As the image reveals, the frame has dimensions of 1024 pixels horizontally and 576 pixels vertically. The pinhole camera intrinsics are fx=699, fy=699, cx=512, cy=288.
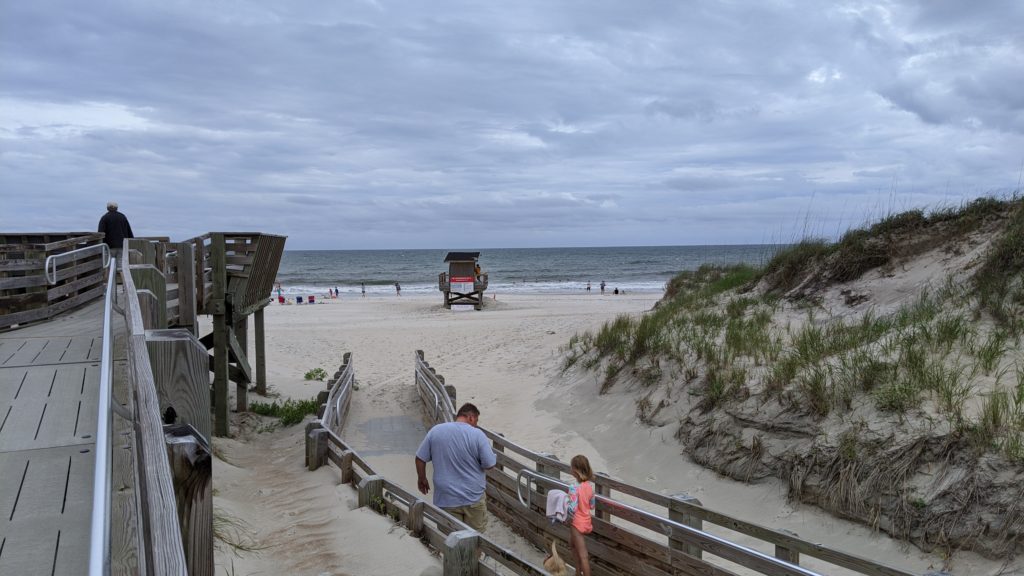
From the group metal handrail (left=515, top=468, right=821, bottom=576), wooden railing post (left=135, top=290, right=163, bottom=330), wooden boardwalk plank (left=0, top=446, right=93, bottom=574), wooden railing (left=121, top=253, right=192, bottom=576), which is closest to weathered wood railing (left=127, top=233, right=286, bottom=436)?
wooden railing post (left=135, top=290, right=163, bottom=330)

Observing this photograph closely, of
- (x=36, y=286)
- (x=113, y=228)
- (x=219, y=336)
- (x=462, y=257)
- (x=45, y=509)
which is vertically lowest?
(x=219, y=336)

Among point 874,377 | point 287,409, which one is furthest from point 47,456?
point 287,409

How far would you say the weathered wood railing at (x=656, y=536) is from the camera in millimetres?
4508

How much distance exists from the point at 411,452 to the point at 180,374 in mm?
7567

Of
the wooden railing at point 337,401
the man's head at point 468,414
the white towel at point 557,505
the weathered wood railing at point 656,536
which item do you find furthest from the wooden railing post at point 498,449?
the wooden railing at point 337,401

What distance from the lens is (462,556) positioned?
475 cm

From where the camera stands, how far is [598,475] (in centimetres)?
628

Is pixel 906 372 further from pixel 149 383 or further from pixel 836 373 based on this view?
pixel 149 383

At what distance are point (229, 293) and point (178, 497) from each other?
10.2 metres

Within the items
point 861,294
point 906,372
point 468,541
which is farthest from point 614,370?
point 468,541

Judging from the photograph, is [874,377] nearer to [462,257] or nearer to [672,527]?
[672,527]

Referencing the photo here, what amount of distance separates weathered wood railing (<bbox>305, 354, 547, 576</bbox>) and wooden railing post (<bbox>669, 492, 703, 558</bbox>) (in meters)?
1.25

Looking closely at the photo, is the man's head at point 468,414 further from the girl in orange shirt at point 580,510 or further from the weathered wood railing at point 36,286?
the weathered wood railing at point 36,286

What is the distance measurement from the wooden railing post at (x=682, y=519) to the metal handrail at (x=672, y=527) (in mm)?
99
